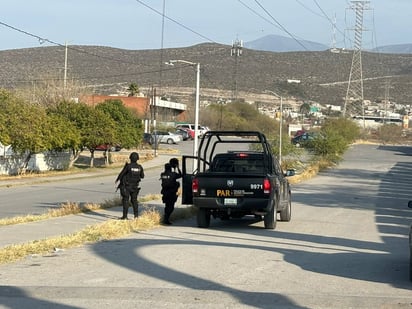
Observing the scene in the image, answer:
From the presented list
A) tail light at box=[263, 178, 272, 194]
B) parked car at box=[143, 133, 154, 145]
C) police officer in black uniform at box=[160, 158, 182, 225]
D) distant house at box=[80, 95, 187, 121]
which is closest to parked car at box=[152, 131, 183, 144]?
distant house at box=[80, 95, 187, 121]

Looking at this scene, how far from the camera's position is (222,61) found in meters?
130

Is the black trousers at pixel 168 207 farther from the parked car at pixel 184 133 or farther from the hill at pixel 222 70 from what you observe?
the hill at pixel 222 70

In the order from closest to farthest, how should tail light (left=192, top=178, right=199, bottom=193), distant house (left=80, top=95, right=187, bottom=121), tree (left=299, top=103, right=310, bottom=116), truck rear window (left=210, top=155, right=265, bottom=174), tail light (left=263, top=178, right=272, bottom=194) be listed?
tail light (left=263, top=178, right=272, bottom=194), tail light (left=192, top=178, right=199, bottom=193), truck rear window (left=210, top=155, right=265, bottom=174), distant house (left=80, top=95, right=187, bottom=121), tree (left=299, top=103, right=310, bottom=116)

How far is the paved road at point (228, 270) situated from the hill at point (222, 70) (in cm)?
9110

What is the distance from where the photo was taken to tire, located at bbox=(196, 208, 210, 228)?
64.0 feet

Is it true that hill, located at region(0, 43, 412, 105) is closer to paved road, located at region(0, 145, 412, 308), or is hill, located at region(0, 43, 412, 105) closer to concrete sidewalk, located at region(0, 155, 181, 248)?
concrete sidewalk, located at region(0, 155, 181, 248)

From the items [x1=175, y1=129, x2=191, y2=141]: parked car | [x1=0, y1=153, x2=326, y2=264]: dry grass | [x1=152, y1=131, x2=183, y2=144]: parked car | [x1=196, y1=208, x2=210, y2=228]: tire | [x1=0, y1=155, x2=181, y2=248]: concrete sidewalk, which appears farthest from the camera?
[x1=175, y1=129, x2=191, y2=141]: parked car

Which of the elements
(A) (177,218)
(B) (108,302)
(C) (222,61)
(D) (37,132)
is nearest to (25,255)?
(B) (108,302)

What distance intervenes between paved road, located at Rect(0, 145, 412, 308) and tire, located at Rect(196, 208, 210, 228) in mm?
208

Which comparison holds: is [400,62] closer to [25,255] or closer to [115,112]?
[115,112]

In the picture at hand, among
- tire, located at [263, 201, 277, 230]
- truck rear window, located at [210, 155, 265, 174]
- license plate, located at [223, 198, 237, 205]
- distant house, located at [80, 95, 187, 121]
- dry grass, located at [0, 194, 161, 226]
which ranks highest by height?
distant house, located at [80, 95, 187, 121]

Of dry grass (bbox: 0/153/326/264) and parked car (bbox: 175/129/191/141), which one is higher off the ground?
parked car (bbox: 175/129/191/141)

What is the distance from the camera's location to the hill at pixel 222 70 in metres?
118

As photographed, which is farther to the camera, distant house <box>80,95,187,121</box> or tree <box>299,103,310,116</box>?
tree <box>299,103,310,116</box>
